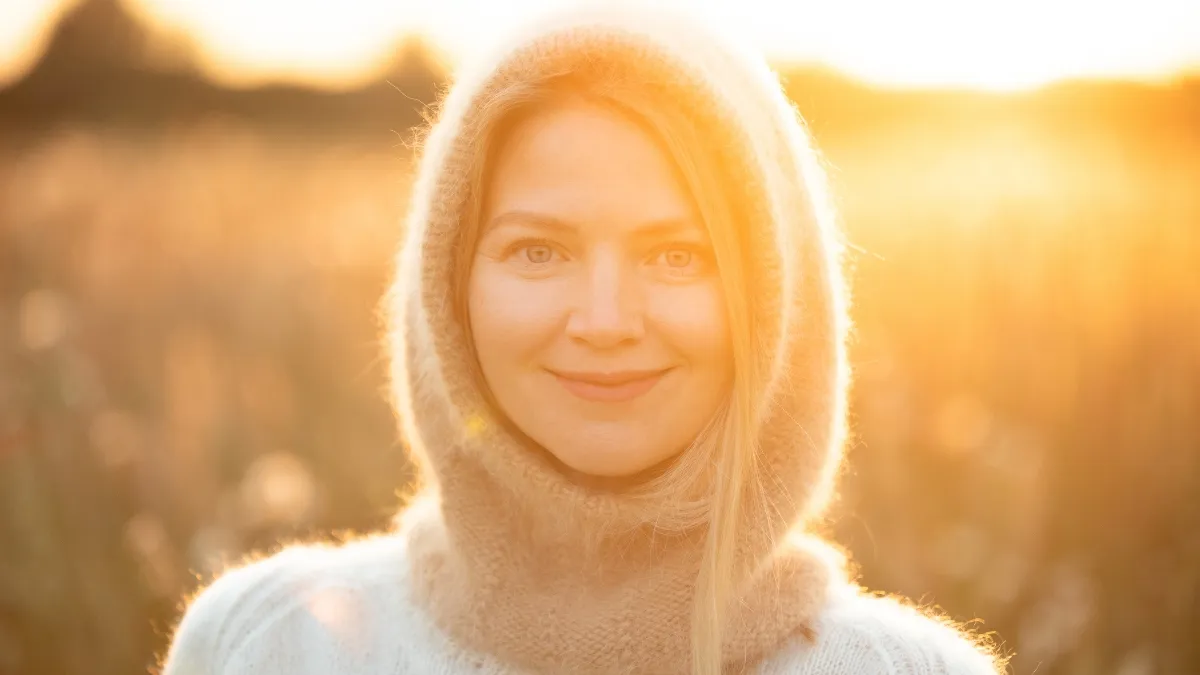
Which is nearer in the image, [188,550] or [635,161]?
[635,161]

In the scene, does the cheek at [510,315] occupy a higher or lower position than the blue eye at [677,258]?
lower

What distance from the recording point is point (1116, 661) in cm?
417

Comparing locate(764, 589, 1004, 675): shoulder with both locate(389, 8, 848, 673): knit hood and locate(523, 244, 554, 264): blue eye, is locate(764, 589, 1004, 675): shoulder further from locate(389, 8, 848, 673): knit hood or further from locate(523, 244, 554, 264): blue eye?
locate(523, 244, 554, 264): blue eye

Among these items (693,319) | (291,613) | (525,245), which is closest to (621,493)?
(693,319)

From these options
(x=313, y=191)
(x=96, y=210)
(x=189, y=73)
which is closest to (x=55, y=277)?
(x=96, y=210)

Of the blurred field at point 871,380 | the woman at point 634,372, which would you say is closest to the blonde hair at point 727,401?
the woman at point 634,372

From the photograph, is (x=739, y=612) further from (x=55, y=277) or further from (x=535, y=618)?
(x=55, y=277)

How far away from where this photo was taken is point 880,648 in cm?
189

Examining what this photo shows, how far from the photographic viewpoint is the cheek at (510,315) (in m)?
1.83

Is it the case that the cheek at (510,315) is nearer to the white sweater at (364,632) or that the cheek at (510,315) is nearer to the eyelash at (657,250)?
the eyelash at (657,250)

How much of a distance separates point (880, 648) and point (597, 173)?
2.94 feet

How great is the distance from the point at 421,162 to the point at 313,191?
6.84 m

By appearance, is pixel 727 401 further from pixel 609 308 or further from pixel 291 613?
pixel 291 613

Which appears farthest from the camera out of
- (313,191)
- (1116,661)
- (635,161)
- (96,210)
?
(313,191)
